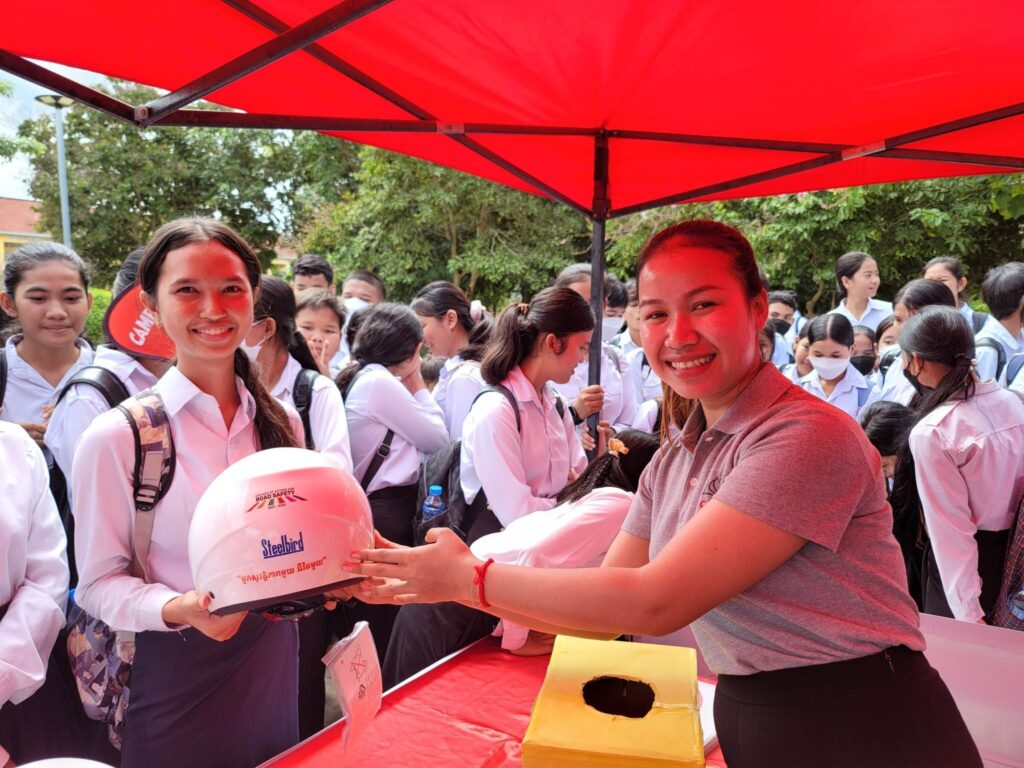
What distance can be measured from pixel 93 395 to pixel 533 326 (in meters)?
1.61

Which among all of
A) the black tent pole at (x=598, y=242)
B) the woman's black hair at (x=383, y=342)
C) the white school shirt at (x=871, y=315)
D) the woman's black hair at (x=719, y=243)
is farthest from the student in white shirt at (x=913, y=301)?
the woman's black hair at (x=719, y=243)

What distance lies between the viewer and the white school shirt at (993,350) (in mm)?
4352

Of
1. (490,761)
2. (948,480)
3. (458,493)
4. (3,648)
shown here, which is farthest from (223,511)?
(948,480)

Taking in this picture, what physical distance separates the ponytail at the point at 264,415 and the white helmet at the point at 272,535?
42cm

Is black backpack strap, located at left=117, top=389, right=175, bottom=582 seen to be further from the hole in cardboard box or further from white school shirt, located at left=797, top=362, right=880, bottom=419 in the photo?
white school shirt, located at left=797, top=362, right=880, bottom=419

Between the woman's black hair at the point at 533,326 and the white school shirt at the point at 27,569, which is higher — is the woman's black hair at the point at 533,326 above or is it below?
above

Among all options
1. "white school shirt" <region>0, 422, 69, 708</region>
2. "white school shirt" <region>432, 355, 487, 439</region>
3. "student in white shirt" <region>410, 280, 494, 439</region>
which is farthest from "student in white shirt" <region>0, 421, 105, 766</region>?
"student in white shirt" <region>410, 280, 494, 439</region>

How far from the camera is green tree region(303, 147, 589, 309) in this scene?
13617mm

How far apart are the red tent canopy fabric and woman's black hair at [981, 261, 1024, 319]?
1.81 metres

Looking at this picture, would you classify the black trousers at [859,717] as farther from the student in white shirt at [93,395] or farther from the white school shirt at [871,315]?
the white school shirt at [871,315]

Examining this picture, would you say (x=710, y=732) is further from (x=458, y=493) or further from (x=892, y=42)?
(x=892, y=42)

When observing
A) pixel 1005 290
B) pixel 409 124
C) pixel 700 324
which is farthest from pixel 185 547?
pixel 1005 290

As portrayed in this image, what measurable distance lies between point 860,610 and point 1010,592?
1.93 meters

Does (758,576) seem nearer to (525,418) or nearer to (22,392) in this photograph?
(525,418)
